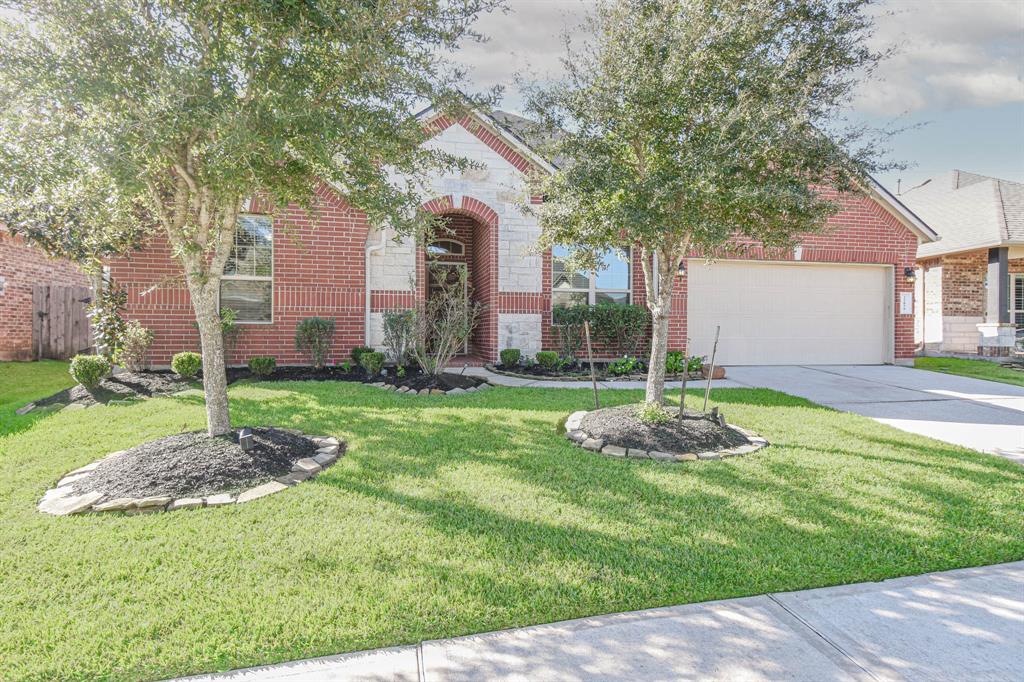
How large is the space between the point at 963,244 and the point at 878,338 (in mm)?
5682

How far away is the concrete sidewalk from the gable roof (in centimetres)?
1626

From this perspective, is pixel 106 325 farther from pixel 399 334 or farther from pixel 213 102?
pixel 213 102

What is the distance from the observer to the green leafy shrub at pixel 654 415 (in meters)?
5.28

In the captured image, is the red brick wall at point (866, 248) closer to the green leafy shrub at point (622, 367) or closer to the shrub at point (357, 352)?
the green leafy shrub at point (622, 367)

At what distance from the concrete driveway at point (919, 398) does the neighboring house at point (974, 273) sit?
622cm

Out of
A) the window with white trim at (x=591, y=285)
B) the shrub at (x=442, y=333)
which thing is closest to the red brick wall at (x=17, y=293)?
the shrub at (x=442, y=333)

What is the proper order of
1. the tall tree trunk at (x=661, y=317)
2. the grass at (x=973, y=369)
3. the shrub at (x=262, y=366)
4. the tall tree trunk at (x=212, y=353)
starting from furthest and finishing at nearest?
the grass at (x=973, y=369) < the shrub at (x=262, y=366) < the tall tree trunk at (x=661, y=317) < the tall tree trunk at (x=212, y=353)

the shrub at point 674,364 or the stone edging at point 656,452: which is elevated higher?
the shrub at point 674,364

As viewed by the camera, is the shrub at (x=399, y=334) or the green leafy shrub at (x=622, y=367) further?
Answer: the green leafy shrub at (x=622, y=367)

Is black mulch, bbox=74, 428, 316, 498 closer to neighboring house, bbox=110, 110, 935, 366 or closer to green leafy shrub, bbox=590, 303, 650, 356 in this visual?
neighboring house, bbox=110, 110, 935, 366

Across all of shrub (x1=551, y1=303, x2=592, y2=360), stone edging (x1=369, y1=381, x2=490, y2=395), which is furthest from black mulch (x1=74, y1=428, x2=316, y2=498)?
shrub (x1=551, y1=303, x2=592, y2=360)

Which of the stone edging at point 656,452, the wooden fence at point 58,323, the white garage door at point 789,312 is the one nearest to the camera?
the stone edging at point 656,452

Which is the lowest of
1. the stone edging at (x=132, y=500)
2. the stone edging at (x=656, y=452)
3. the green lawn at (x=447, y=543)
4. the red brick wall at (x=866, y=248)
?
the green lawn at (x=447, y=543)

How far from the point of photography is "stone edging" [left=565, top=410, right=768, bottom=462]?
463 centimetres
